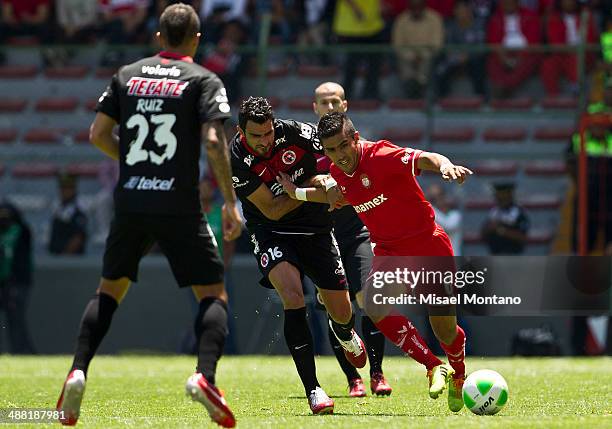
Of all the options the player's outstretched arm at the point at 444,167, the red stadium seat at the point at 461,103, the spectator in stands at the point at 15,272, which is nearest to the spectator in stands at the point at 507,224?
the red stadium seat at the point at 461,103

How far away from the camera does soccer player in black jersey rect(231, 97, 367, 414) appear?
27.5 feet

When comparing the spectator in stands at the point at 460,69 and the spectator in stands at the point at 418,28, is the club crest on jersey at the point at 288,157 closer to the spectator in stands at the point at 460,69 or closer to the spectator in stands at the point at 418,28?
the spectator in stands at the point at 460,69

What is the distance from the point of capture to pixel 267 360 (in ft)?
46.7

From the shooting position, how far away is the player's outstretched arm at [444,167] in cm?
743

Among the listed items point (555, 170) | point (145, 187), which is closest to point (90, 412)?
point (145, 187)

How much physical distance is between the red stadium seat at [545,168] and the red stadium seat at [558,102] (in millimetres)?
740

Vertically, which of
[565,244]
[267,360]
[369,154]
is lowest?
[267,360]

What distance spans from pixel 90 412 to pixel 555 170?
31.0 ft

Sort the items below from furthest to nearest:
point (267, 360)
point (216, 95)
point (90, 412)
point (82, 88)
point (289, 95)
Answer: point (82, 88) < point (289, 95) < point (267, 360) < point (90, 412) < point (216, 95)

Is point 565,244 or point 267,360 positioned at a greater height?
point 565,244

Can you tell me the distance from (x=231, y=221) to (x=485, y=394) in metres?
2.00

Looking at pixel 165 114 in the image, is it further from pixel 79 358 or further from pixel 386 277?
pixel 386 277

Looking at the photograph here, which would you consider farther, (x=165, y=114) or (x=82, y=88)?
(x=82, y=88)

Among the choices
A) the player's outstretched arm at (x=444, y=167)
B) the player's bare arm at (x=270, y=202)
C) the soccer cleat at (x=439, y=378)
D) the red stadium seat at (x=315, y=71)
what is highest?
the player's outstretched arm at (x=444, y=167)
